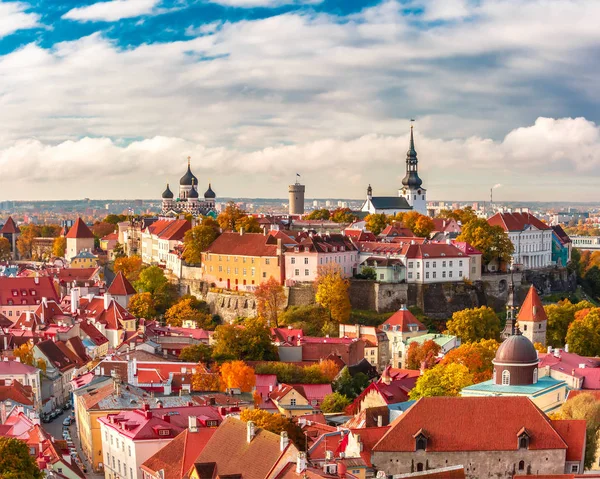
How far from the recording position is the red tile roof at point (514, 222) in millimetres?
101738

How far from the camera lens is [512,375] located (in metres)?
50.6

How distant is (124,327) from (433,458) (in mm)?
44269

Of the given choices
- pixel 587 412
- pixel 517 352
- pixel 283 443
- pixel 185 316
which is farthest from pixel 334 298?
pixel 283 443

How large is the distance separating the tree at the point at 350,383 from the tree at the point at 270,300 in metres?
14.1

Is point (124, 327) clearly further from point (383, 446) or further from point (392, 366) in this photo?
point (383, 446)

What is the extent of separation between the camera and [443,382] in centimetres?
5697

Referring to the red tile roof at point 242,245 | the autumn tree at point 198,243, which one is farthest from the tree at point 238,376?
the autumn tree at point 198,243

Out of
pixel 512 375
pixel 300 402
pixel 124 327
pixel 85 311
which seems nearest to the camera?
pixel 512 375

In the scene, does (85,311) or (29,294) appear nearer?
(85,311)

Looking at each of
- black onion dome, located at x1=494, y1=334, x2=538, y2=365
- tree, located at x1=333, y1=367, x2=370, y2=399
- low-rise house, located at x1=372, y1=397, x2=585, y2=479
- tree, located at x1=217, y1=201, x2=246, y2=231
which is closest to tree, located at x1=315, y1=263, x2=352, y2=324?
tree, located at x1=333, y1=367, x2=370, y2=399

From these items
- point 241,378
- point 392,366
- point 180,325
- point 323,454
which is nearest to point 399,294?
point 392,366

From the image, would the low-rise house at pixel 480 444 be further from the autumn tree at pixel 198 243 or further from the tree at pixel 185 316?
the autumn tree at pixel 198 243

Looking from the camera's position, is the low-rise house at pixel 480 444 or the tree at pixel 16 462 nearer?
the tree at pixel 16 462

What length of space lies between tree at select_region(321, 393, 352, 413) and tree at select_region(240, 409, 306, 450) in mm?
16725
